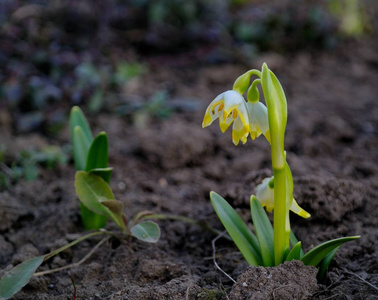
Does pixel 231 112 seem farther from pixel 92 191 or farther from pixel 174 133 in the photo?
pixel 174 133

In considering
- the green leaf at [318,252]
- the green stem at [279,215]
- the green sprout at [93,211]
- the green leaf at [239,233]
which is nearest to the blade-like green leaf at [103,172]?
the green sprout at [93,211]

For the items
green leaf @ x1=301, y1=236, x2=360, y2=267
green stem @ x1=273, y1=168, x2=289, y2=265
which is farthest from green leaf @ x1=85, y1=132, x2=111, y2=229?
green leaf @ x1=301, y1=236, x2=360, y2=267

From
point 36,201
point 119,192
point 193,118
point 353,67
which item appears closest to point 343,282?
point 119,192

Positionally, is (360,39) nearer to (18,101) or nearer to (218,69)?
(218,69)

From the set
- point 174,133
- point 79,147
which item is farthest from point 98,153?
point 174,133

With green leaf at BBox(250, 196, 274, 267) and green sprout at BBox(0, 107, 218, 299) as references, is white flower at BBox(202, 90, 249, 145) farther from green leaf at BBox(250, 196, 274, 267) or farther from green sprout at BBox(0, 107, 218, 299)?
green sprout at BBox(0, 107, 218, 299)

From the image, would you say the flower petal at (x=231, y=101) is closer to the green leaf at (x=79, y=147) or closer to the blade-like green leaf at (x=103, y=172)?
the blade-like green leaf at (x=103, y=172)
